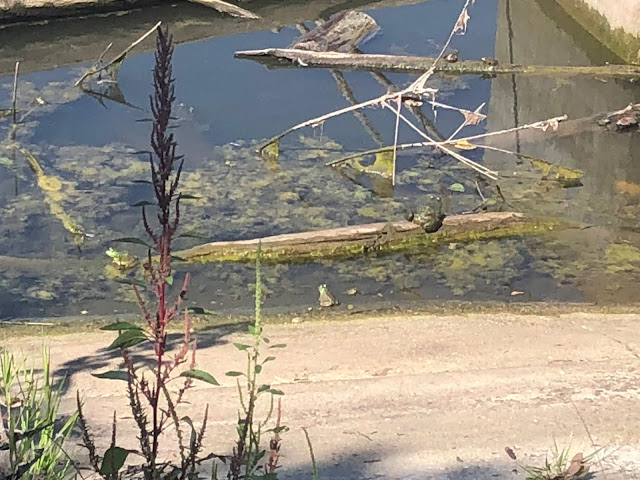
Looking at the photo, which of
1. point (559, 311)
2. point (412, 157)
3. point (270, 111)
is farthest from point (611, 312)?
point (270, 111)

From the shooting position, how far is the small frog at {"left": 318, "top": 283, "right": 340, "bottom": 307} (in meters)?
5.16

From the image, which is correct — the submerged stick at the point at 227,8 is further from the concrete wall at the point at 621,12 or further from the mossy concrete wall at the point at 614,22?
the concrete wall at the point at 621,12

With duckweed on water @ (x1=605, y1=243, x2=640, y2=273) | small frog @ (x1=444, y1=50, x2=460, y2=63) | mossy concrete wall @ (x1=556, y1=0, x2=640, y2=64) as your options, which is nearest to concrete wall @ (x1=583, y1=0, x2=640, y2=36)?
mossy concrete wall @ (x1=556, y1=0, x2=640, y2=64)

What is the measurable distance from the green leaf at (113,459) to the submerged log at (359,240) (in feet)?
11.0

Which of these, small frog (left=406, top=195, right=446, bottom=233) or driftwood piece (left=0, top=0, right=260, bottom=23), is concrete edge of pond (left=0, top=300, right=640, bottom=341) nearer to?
small frog (left=406, top=195, right=446, bottom=233)

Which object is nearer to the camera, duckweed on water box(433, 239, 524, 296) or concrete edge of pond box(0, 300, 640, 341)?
concrete edge of pond box(0, 300, 640, 341)

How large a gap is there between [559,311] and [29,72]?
5.69 metres

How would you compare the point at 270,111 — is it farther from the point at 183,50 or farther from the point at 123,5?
the point at 123,5

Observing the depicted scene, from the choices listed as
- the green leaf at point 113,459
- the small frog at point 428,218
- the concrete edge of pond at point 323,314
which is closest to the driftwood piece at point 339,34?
the small frog at point 428,218

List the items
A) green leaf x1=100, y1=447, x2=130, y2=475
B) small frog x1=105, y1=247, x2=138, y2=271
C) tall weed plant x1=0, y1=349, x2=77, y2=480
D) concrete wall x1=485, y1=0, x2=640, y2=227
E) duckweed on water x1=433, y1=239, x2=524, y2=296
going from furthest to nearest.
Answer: concrete wall x1=485, y1=0, x2=640, y2=227, duckweed on water x1=433, y1=239, x2=524, y2=296, small frog x1=105, y1=247, x2=138, y2=271, tall weed plant x1=0, y1=349, x2=77, y2=480, green leaf x1=100, y1=447, x2=130, y2=475

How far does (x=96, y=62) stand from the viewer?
8.45m

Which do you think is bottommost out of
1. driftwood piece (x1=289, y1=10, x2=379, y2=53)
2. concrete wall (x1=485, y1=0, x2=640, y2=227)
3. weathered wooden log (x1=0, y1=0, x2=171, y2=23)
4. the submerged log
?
the submerged log

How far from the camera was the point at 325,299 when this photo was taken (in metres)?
5.17

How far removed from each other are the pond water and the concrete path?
33.3 inches
